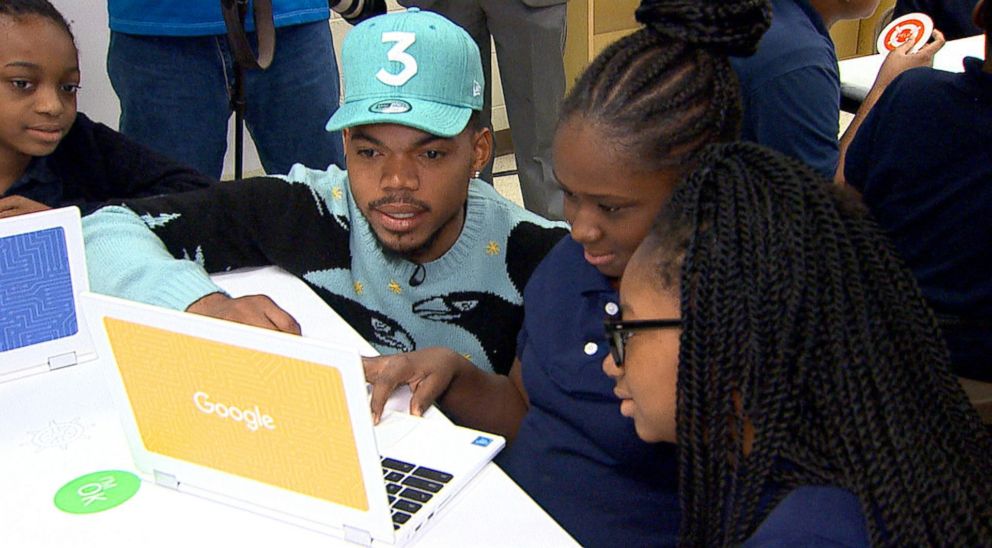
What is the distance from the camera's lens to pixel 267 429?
0.91 meters

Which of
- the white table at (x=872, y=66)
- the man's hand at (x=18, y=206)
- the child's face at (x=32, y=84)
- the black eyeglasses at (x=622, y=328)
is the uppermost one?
the child's face at (x=32, y=84)

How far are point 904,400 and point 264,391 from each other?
1.85ft

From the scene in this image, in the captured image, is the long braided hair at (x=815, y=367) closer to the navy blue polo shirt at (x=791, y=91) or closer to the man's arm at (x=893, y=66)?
the navy blue polo shirt at (x=791, y=91)

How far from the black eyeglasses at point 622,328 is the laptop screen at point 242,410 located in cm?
27

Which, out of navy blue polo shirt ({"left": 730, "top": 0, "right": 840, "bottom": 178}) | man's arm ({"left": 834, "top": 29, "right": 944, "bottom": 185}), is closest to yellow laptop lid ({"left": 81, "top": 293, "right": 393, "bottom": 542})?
navy blue polo shirt ({"left": 730, "top": 0, "right": 840, "bottom": 178})

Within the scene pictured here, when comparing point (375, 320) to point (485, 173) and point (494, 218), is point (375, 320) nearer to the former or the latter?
point (494, 218)

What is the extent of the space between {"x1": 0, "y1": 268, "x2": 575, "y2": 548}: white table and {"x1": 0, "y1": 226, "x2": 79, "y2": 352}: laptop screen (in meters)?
0.10

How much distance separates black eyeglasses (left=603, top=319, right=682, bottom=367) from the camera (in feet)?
2.83

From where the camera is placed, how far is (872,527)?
0.73 metres

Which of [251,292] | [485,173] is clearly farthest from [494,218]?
[485,173]

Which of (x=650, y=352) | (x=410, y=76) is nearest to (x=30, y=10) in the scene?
(x=410, y=76)

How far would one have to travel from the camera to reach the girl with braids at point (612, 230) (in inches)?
46.2

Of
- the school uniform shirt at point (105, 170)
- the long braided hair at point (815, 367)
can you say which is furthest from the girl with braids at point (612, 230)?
the school uniform shirt at point (105, 170)

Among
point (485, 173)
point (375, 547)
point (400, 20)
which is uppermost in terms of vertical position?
point (400, 20)
